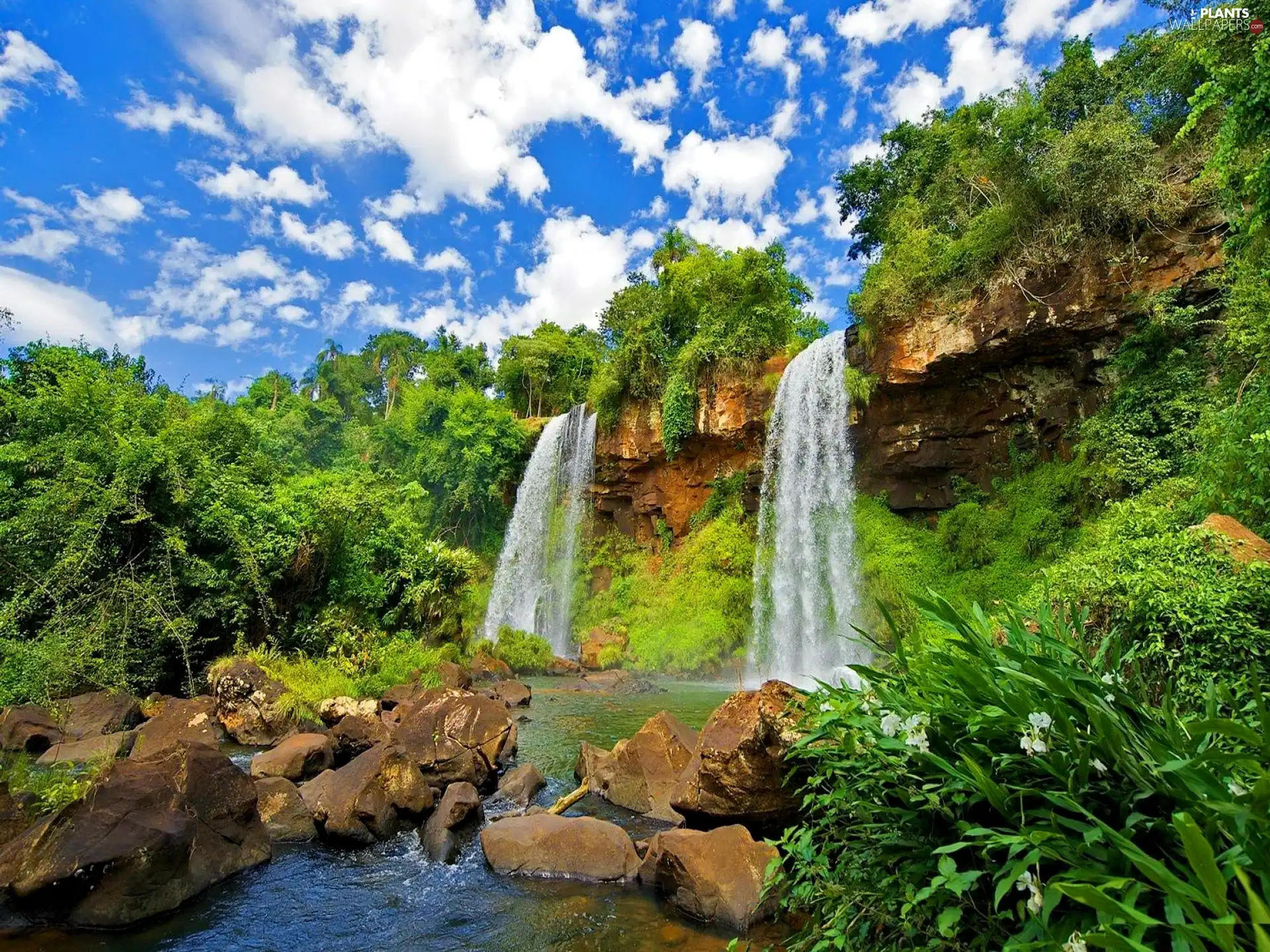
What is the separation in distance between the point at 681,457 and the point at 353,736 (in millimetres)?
15685

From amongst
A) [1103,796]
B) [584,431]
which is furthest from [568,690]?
[1103,796]

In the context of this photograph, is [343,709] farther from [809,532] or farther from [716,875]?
[809,532]

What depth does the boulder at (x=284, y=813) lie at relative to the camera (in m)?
5.78

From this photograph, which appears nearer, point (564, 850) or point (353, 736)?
point (564, 850)

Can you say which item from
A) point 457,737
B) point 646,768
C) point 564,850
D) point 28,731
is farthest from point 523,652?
point 564,850

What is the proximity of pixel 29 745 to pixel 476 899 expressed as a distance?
7.37 m

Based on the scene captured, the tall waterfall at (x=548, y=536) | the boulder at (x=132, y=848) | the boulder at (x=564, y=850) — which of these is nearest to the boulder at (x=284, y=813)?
the boulder at (x=132, y=848)

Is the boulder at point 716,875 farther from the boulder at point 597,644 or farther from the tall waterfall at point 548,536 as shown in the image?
the tall waterfall at point 548,536

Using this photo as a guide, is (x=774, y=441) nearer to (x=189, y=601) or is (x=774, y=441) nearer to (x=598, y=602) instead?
(x=598, y=602)

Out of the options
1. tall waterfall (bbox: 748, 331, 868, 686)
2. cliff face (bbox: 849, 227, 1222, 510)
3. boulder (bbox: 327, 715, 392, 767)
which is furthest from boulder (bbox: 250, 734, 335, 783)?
cliff face (bbox: 849, 227, 1222, 510)

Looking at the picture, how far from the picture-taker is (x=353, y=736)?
8070 millimetres

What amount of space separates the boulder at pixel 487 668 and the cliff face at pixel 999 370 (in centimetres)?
1116

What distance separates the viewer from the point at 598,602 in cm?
2358

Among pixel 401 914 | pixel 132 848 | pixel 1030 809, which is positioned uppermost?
pixel 1030 809
